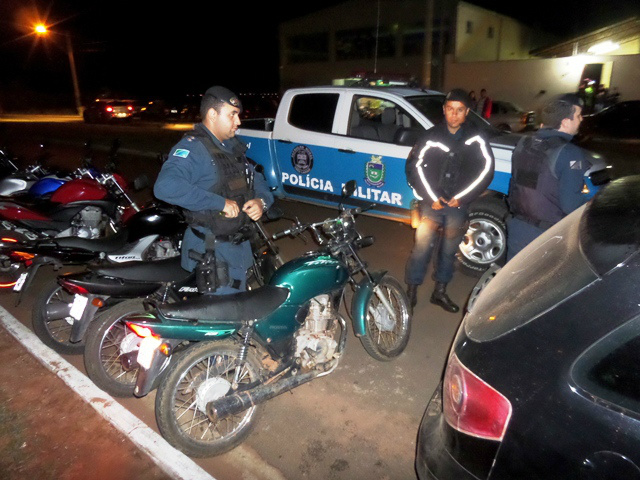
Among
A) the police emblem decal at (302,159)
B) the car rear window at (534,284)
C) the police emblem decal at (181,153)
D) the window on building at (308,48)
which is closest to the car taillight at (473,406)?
the car rear window at (534,284)

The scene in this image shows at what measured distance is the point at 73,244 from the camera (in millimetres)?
3844

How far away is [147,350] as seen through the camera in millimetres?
2611

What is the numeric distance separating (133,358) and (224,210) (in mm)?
1124

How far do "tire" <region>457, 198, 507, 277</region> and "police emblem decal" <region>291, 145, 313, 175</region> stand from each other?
7.22 ft

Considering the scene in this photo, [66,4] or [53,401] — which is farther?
[66,4]

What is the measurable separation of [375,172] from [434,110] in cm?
99

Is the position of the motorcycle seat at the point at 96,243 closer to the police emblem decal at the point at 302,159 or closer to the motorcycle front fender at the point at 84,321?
the motorcycle front fender at the point at 84,321

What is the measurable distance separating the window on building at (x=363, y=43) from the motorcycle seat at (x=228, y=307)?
29.4 meters

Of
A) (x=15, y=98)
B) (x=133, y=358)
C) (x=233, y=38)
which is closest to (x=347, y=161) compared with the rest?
(x=133, y=358)

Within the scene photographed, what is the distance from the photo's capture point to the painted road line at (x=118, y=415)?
2.63 metres

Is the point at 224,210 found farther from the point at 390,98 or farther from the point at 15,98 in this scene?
the point at 15,98

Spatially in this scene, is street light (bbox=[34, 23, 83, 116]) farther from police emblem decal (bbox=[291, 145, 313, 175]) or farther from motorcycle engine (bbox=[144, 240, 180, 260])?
motorcycle engine (bbox=[144, 240, 180, 260])

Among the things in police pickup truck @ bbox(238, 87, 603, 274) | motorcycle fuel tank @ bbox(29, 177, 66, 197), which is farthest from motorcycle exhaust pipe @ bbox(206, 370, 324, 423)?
motorcycle fuel tank @ bbox(29, 177, 66, 197)

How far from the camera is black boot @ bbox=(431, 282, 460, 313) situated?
14.8ft
